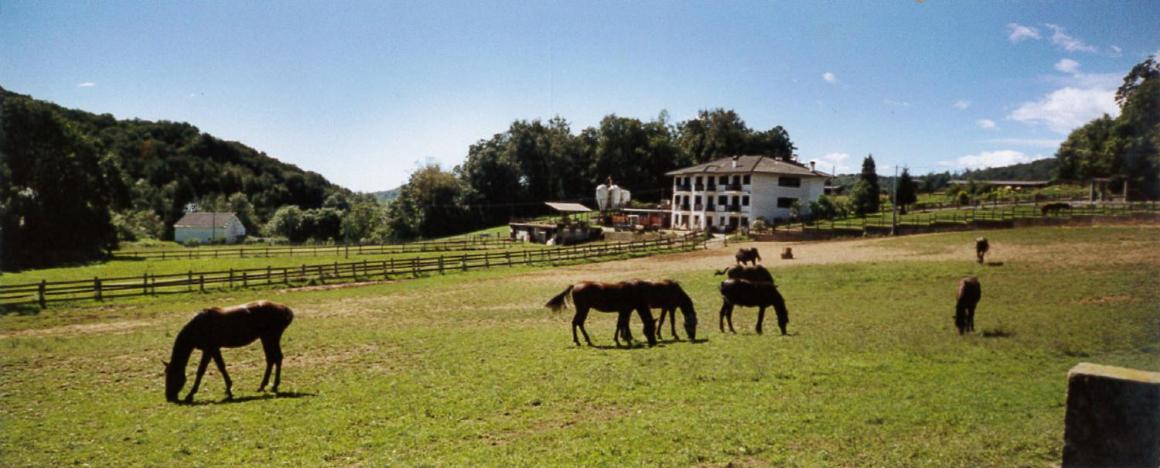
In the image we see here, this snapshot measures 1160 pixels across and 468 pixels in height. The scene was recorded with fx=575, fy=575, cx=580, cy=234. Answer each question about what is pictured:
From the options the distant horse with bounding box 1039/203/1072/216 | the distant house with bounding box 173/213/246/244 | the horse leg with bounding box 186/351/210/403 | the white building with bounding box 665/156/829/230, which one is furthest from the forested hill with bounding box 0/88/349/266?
the white building with bounding box 665/156/829/230

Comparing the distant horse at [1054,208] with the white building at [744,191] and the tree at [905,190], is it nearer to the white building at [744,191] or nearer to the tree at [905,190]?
the tree at [905,190]

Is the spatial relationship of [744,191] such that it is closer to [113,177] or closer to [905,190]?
[905,190]

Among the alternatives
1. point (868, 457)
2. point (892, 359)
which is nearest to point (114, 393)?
point (868, 457)

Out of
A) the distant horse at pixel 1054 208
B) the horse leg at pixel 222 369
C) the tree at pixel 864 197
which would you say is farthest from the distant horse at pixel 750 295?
the tree at pixel 864 197

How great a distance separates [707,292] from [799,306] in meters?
4.88

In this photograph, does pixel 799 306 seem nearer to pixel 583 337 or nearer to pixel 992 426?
pixel 583 337

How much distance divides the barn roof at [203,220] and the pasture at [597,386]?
7451 cm

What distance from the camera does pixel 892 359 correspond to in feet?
37.4

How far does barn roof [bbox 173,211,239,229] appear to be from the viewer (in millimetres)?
86625

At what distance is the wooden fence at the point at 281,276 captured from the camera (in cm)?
2511

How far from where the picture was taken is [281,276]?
1228 inches

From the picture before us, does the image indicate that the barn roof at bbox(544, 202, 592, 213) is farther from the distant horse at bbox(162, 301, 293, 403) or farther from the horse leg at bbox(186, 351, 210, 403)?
the horse leg at bbox(186, 351, 210, 403)

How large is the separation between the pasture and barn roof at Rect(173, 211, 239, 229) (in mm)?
74507

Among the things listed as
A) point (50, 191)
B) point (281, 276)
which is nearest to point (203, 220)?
point (50, 191)
